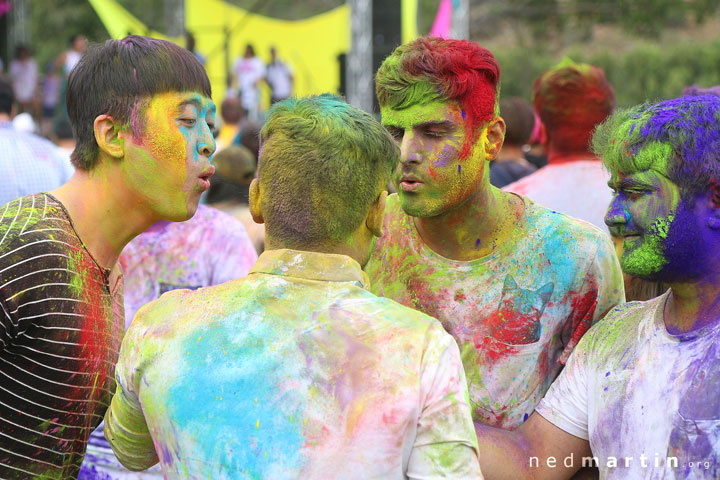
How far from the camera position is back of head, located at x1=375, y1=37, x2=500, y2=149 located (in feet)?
8.72

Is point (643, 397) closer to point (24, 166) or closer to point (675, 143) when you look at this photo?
point (675, 143)

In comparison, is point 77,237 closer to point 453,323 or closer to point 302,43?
point 453,323

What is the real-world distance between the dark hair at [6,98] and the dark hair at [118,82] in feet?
12.4

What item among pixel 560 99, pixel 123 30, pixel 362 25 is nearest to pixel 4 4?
pixel 123 30

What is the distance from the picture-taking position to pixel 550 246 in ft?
8.86

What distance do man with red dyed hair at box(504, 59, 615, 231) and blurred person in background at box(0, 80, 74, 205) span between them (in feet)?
9.96

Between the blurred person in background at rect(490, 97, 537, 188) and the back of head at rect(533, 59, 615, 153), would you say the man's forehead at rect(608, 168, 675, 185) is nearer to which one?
the back of head at rect(533, 59, 615, 153)

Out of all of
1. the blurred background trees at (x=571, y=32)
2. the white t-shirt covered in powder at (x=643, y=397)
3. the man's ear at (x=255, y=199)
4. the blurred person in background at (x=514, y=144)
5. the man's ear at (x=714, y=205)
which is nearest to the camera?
the man's ear at (x=255, y=199)

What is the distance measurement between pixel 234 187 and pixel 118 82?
7.40 ft

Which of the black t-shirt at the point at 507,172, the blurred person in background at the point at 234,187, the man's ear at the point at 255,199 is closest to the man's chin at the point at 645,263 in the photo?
the man's ear at the point at 255,199

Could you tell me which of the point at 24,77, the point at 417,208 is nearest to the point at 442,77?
the point at 417,208

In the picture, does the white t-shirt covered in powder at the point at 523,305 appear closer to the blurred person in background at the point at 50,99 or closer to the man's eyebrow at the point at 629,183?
the man's eyebrow at the point at 629,183

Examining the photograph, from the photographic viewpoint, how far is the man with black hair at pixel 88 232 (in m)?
2.24

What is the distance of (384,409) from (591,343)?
91 centimetres
